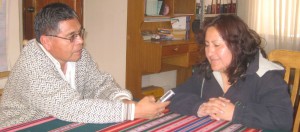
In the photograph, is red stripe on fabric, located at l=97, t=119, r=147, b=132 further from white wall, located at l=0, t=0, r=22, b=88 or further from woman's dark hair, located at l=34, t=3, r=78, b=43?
white wall, located at l=0, t=0, r=22, b=88

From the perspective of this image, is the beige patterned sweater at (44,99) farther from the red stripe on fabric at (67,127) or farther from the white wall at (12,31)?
the white wall at (12,31)

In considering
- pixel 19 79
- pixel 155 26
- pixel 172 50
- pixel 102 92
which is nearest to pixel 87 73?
pixel 102 92

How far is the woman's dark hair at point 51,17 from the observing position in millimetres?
1384

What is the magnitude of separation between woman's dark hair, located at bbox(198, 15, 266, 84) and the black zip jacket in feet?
0.12

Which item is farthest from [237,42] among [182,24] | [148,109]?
[182,24]

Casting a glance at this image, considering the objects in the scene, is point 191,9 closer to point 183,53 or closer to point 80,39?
point 183,53

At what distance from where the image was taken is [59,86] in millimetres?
1280

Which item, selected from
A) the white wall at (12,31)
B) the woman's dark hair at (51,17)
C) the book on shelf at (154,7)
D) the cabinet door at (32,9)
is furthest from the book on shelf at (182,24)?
the woman's dark hair at (51,17)

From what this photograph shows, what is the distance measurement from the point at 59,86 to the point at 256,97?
0.80 m

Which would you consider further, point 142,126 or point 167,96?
point 167,96

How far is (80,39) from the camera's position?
4.81ft

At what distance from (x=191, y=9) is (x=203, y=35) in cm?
254

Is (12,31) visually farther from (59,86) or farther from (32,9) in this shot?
(59,86)

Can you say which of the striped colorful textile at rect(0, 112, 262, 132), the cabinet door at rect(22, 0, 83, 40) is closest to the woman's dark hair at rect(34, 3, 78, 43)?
the striped colorful textile at rect(0, 112, 262, 132)
